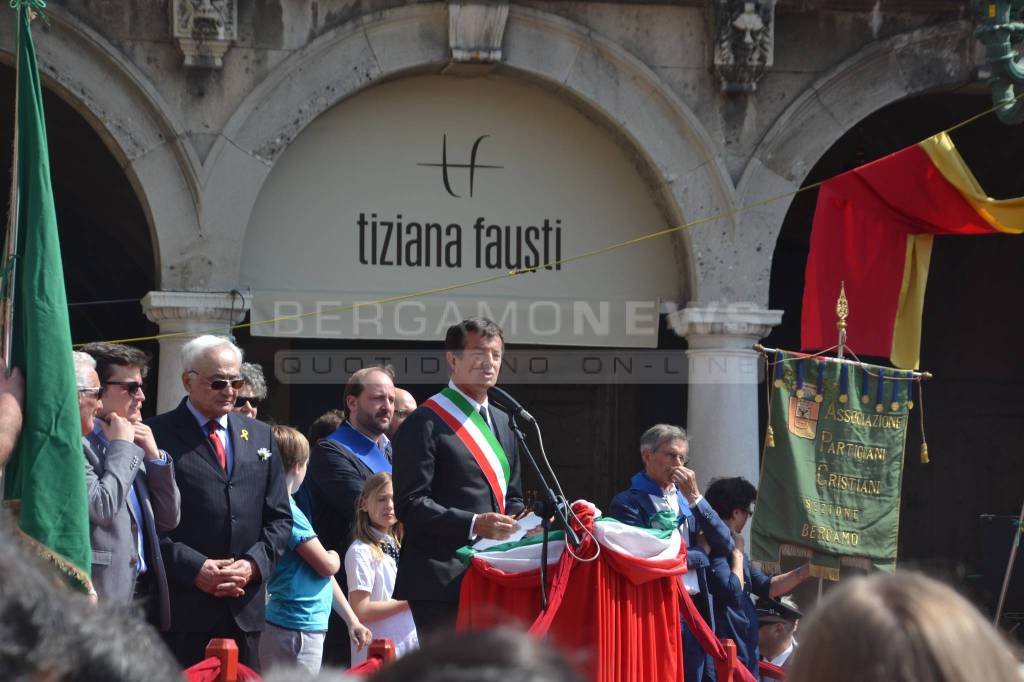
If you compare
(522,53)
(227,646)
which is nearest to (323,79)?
(522,53)

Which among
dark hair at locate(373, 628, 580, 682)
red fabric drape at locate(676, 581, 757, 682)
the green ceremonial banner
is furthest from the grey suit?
dark hair at locate(373, 628, 580, 682)

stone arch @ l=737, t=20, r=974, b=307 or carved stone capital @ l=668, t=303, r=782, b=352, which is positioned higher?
stone arch @ l=737, t=20, r=974, b=307

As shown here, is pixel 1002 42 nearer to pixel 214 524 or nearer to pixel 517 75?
pixel 517 75

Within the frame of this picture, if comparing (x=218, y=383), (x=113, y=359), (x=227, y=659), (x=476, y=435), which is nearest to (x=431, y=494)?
(x=476, y=435)

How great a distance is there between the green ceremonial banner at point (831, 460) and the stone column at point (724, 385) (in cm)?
160

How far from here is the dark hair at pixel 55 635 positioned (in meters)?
1.50

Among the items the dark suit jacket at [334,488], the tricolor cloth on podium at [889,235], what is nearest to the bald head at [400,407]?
the dark suit jacket at [334,488]

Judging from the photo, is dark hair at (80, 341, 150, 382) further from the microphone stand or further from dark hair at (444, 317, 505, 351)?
the microphone stand

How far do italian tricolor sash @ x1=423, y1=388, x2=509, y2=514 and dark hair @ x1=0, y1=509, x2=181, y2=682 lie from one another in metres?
3.66

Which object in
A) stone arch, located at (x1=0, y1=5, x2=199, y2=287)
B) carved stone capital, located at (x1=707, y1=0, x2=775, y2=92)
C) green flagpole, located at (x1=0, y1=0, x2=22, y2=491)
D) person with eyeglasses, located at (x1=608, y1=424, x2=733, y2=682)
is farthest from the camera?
carved stone capital, located at (x1=707, y1=0, x2=775, y2=92)

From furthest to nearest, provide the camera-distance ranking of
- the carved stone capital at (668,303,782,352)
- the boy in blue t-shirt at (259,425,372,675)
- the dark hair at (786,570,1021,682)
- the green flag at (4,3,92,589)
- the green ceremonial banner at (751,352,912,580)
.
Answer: the carved stone capital at (668,303,782,352), the green ceremonial banner at (751,352,912,580), the boy in blue t-shirt at (259,425,372,675), the green flag at (4,3,92,589), the dark hair at (786,570,1021,682)

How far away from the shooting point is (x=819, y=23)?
9.14m

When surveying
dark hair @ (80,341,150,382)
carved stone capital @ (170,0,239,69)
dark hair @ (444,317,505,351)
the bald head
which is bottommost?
the bald head

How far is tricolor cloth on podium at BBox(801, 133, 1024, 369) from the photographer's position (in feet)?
26.3
